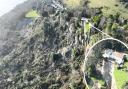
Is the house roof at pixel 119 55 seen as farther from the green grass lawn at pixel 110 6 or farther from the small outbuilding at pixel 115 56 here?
the green grass lawn at pixel 110 6

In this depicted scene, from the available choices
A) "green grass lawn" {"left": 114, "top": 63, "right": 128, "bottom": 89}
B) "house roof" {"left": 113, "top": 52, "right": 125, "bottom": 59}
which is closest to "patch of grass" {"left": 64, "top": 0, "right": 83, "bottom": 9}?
"house roof" {"left": 113, "top": 52, "right": 125, "bottom": 59}

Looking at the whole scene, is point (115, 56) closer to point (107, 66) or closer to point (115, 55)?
point (115, 55)

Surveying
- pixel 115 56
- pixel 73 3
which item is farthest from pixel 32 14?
pixel 115 56

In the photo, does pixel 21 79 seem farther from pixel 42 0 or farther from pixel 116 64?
pixel 42 0

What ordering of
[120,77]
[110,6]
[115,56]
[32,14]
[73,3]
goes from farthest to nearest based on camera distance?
1. [32,14]
2. [73,3]
3. [110,6]
4. [115,56]
5. [120,77]

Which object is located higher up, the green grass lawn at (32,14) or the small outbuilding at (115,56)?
the small outbuilding at (115,56)

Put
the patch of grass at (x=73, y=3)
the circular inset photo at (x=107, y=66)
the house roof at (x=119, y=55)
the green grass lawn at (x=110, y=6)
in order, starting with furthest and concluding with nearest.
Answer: the patch of grass at (x=73, y=3), the green grass lawn at (x=110, y=6), the house roof at (x=119, y=55), the circular inset photo at (x=107, y=66)

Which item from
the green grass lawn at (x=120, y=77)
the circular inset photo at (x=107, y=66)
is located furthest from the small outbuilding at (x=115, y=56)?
the green grass lawn at (x=120, y=77)

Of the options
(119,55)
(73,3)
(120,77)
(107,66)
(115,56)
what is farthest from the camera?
(73,3)
